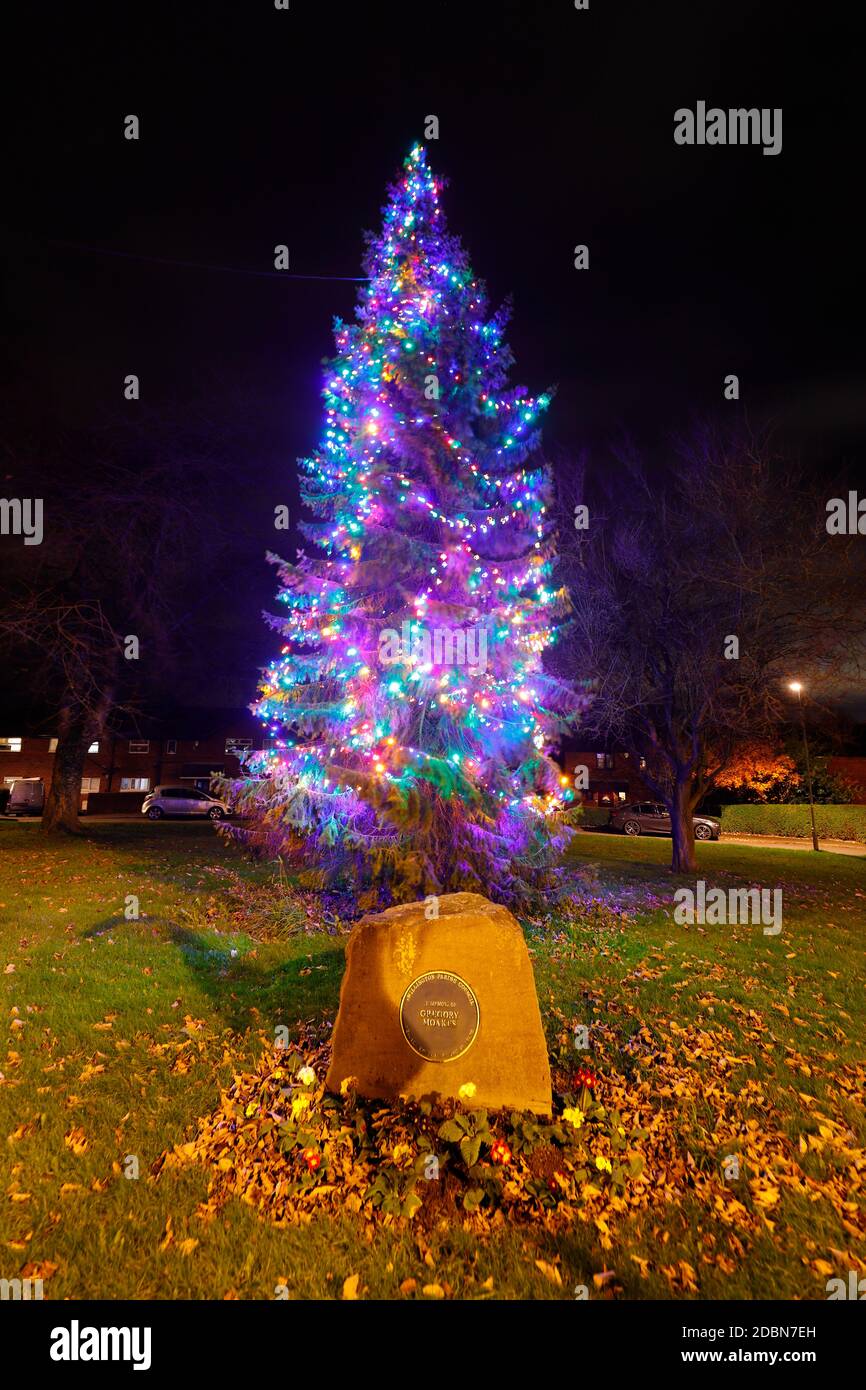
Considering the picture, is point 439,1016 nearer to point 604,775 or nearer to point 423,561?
point 423,561

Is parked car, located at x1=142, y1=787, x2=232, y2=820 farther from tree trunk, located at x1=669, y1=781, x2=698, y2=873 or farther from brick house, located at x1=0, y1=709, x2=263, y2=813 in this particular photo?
tree trunk, located at x1=669, y1=781, x2=698, y2=873

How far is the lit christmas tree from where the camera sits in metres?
8.80

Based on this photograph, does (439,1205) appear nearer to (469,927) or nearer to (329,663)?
(469,927)

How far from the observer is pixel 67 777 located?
64.0ft

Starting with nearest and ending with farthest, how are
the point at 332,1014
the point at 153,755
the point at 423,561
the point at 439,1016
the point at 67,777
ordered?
the point at 439,1016
the point at 332,1014
the point at 423,561
the point at 67,777
the point at 153,755

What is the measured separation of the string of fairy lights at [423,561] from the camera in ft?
29.4

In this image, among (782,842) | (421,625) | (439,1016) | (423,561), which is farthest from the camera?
(782,842)

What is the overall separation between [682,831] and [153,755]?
40.5m

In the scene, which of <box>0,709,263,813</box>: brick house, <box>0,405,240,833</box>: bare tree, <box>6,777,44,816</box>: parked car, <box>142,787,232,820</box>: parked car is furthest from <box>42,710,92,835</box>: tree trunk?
<box>0,709,263,813</box>: brick house

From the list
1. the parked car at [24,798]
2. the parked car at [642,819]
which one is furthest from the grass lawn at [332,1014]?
Answer: the parked car at [24,798]

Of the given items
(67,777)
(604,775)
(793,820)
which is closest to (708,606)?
(67,777)

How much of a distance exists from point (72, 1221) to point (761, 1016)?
5.78m

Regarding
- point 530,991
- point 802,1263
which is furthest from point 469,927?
point 802,1263

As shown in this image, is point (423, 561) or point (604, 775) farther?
point (604, 775)
